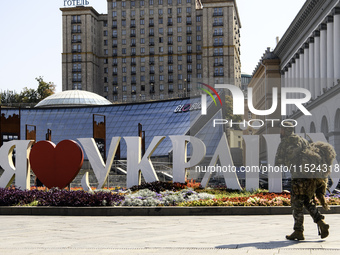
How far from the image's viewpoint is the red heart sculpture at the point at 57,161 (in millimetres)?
24516

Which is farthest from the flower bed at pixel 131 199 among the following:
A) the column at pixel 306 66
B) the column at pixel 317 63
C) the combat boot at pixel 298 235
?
the column at pixel 306 66

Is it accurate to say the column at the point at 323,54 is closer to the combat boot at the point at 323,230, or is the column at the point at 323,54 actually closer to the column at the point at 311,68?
the column at the point at 311,68

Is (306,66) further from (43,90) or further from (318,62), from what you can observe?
(43,90)

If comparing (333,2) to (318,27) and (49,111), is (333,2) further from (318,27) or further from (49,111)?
(49,111)

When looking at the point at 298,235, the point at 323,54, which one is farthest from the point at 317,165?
the point at 323,54

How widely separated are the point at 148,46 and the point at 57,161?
13340 centimetres

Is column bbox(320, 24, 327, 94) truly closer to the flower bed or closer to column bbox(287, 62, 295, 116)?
column bbox(287, 62, 295, 116)

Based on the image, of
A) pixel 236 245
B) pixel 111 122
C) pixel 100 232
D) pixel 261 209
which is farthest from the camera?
pixel 111 122

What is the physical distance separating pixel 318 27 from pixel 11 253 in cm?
5998

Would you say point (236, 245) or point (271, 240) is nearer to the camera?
point (236, 245)

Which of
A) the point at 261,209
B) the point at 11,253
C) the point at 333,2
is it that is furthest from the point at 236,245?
the point at 333,2

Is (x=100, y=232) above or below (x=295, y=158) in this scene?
below

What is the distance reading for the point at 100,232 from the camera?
43.5 feet

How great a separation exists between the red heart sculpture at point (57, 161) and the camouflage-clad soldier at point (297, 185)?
1444 centimetres
